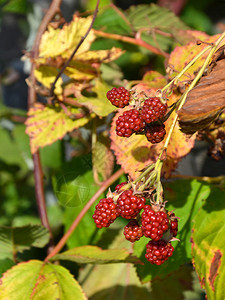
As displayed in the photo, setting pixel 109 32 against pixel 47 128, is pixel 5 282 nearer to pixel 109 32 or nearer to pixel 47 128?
pixel 47 128

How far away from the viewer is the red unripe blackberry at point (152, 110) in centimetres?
43

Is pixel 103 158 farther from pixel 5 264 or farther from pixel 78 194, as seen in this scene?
pixel 5 264

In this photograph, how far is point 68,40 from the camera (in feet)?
2.41

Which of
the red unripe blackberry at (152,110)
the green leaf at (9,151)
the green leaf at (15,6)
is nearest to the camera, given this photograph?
the red unripe blackberry at (152,110)

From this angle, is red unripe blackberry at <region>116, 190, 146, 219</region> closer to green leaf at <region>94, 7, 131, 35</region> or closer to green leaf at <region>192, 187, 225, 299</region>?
green leaf at <region>192, 187, 225, 299</region>

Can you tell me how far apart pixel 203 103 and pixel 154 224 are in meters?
0.14

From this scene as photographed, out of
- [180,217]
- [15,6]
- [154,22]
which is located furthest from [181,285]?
[15,6]

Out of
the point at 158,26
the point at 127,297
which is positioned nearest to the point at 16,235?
the point at 127,297

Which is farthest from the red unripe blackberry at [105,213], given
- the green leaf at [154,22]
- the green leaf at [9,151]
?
the green leaf at [9,151]

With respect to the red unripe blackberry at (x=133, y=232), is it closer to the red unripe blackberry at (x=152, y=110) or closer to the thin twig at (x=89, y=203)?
the red unripe blackberry at (x=152, y=110)

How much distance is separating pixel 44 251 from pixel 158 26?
53cm

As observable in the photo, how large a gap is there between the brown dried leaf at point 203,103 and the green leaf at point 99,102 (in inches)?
9.3

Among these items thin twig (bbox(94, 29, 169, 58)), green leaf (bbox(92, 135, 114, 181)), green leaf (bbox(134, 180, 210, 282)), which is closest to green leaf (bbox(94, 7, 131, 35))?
thin twig (bbox(94, 29, 169, 58))

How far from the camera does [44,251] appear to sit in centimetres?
85
